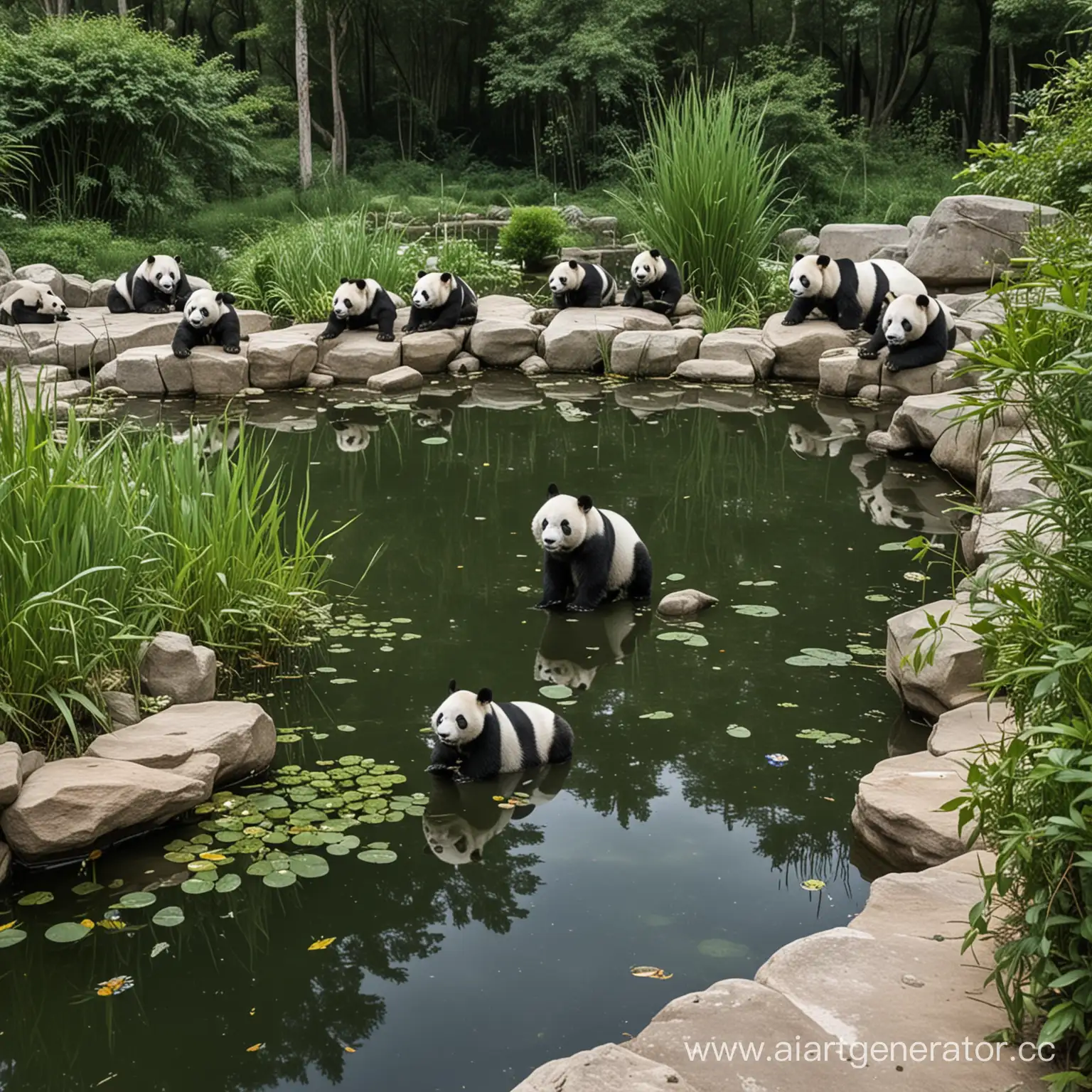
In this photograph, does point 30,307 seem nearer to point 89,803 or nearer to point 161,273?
point 161,273

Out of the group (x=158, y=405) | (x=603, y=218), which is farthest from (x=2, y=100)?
(x=603, y=218)


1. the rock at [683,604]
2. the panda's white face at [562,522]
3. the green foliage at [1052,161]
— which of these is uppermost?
the green foliage at [1052,161]

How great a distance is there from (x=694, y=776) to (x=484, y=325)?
8.53 meters

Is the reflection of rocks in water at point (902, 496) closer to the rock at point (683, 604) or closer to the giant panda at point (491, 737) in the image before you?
the rock at point (683, 604)

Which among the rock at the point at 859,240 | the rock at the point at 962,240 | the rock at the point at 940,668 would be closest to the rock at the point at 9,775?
the rock at the point at 940,668

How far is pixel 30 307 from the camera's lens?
1302 centimetres

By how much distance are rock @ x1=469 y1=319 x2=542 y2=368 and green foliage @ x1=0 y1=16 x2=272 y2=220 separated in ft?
27.8

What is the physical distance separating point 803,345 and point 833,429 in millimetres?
1768

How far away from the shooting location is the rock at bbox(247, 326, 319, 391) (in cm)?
1170

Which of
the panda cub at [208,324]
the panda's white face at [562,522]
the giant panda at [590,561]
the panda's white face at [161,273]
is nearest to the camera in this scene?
the panda's white face at [562,522]

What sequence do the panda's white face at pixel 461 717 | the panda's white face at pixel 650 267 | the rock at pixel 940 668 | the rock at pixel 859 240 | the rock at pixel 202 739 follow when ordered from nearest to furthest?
the rock at pixel 202 739 < the panda's white face at pixel 461 717 < the rock at pixel 940 668 < the panda's white face at pixel 650 267 < the rock at pixel 859 240

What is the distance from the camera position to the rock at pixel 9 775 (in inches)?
157

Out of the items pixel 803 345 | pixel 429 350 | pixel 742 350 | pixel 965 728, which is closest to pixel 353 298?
pixel 429 350

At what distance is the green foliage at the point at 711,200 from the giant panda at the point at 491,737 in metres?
9.42
